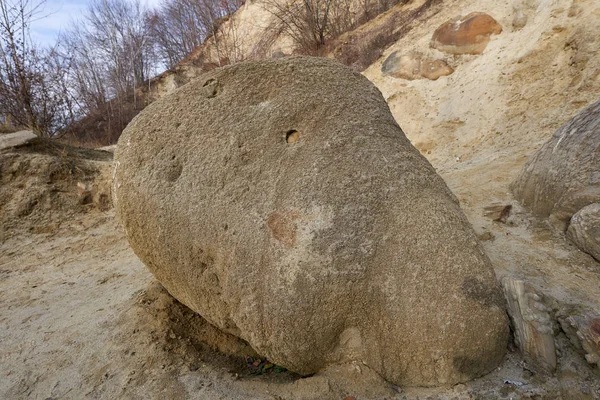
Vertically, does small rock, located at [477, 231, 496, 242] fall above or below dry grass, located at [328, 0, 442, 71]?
below

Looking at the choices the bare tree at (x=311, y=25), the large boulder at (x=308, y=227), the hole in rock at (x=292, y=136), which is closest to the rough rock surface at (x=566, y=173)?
the large boulder at (x=308, y=227)

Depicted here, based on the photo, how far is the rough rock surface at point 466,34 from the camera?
5.72 metres

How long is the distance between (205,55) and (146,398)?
16024 millimetres

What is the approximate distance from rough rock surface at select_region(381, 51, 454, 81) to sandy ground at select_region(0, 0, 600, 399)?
0.54 ft

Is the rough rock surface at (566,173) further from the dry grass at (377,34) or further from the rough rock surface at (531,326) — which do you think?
the dry grass at (377,34)

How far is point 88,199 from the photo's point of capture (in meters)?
4.85

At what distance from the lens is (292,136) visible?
182cm

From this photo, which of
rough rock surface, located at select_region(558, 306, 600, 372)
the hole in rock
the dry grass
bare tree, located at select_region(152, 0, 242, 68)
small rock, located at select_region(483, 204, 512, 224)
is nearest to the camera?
rough rock surface, located at select_region(558, 306, 600, 372)

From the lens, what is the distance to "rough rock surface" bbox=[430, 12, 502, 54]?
5720 millimetres

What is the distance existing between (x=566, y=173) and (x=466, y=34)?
4.43 meters

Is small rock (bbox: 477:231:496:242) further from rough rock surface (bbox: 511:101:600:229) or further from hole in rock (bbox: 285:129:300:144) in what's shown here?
hole in rock (bbox: 285:129:300:144)

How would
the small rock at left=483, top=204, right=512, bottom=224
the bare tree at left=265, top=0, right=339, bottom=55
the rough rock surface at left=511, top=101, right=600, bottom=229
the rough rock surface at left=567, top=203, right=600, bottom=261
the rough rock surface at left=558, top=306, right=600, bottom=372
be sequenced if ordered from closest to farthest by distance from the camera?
1. the rough rock surface at left=558, top=306, right=600, bottom=372
2. the rough rock surface at left=567, top=203, right=600, bottom=261
3. the rough rock surface at left=511, top=101, right=600, bottom=229
4. the small rock at left=483, top=204, right=512, bottom=224
5. the bare tree at left=265, top=0, right=339, bottom=55

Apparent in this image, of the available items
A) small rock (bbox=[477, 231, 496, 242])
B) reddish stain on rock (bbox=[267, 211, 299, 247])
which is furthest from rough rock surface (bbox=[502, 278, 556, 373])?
reddish stain on rock (bbox=[267, 211, 299, 247])

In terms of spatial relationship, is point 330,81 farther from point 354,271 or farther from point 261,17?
point 261,17
